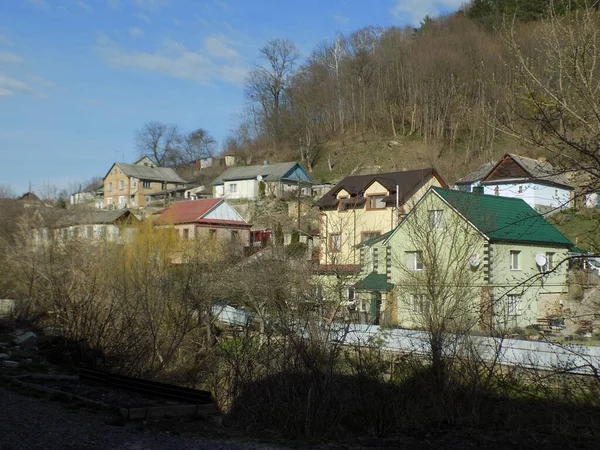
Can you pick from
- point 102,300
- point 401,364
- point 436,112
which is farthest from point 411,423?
point 436,112

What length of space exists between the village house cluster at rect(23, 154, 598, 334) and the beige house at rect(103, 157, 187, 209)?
22.5 meters

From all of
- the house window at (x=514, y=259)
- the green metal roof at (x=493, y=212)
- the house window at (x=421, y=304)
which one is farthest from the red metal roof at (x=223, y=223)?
the house window at (x=421, y=304)

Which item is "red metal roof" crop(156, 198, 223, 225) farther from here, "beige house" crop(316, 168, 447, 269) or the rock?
the rock

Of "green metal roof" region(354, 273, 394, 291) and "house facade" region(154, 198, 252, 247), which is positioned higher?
"house facade" region(154, 198, 252, 247)

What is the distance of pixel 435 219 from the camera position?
79.6 feet

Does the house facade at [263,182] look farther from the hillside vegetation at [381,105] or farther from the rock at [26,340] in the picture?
the rock at [26,340]

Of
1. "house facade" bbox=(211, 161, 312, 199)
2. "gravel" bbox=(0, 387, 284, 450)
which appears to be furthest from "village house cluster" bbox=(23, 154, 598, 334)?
"house facade" bbox=(211, 161, 312, 199)

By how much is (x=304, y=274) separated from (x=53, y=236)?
390 inches

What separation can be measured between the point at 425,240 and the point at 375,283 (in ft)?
15.8

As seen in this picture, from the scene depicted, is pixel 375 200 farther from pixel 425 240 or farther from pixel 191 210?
pixel 191 210

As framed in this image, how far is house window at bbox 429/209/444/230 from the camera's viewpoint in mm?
23422

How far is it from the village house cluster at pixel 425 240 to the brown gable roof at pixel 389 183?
0.06 meters

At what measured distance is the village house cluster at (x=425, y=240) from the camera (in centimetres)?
1695

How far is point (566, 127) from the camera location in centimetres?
693
